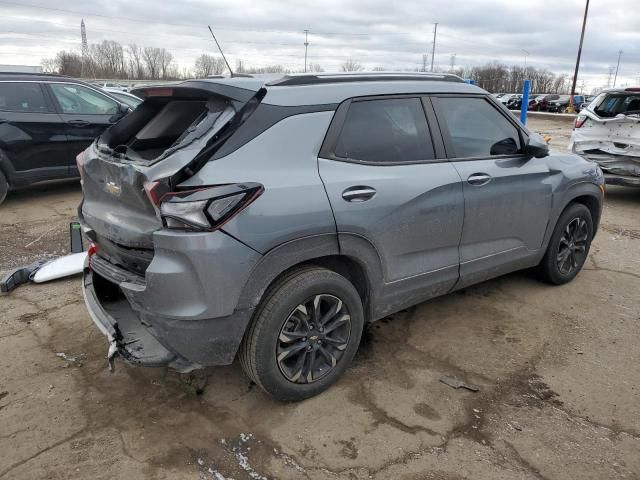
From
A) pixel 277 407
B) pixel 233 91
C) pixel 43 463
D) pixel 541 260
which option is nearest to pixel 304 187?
pixel 233 91

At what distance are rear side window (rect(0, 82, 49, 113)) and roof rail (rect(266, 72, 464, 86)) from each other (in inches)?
235

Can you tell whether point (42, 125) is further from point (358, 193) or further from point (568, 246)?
point (568, 246)

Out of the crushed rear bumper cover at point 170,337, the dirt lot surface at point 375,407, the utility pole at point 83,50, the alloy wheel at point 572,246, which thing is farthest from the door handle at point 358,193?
the utility pole at point 83,50

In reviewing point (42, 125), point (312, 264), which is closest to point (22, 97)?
point (42, 125)

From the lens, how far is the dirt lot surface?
247 centimetres

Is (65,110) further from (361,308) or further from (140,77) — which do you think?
(140,77)

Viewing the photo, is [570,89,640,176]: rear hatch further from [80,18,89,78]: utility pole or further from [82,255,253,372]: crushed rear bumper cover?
[80,18,89,78]: utility pole

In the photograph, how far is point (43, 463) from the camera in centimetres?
245

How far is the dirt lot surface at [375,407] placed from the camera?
2.47 meters

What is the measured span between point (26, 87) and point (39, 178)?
1.34m

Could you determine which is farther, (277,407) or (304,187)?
(277,407)

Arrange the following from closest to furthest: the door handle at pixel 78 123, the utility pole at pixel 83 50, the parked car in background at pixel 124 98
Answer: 1. the door handle at pixel 78 123
2. the parked car in background at pixel 124 98
3. the utility pole at pixel 83 50

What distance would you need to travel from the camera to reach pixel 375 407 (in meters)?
2.89

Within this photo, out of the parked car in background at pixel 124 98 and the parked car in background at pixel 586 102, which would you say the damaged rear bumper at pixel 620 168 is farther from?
the parked car in background at pixel 124 98
